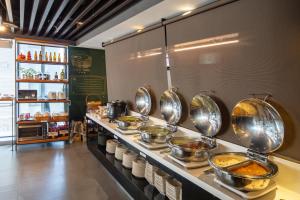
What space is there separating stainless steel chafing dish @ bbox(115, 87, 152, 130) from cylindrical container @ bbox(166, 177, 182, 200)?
100 cm

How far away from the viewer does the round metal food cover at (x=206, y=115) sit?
188cm

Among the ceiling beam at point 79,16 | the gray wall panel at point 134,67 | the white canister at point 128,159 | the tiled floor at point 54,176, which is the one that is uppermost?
the ceiling beam at point 79,16

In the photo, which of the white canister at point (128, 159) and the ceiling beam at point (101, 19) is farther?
the white canister at point (128, 159)

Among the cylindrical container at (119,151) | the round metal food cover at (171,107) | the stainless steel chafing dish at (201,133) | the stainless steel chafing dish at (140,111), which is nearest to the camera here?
the stainless steel chafing dish at (201,133)

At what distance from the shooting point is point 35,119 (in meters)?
4.68

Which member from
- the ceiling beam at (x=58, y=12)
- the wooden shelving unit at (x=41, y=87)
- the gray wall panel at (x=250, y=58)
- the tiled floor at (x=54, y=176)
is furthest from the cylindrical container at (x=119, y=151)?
the wooden shelving unit at (x=41, y=87)

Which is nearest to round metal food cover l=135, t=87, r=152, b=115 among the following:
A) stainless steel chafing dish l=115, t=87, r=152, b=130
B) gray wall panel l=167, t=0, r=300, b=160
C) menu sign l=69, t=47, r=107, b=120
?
stainless steel chafing dish l=115, t=87, r=152, b=130

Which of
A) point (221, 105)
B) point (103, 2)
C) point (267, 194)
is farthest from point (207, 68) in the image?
point (103, 2)

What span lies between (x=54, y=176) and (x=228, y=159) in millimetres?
2661

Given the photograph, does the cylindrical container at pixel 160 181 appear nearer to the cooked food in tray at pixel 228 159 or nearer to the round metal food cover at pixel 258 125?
the cooked food in tray at pixel 228 159

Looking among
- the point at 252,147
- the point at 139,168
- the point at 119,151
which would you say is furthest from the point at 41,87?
the point at 252,147

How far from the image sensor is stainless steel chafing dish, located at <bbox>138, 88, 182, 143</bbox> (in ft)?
7.33

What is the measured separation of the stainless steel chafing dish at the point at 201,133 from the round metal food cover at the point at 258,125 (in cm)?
23

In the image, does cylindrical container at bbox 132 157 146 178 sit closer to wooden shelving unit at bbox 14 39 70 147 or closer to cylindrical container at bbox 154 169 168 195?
cylindrical container at bbox 154 169 168 195
